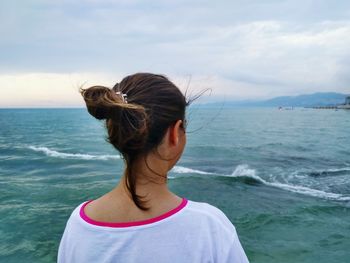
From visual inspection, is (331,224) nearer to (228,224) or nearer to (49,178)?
(228,224)

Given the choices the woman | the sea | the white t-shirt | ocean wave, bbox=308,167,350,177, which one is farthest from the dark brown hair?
ocean wave, bbox=308,167,350,177

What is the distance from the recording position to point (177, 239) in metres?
1.40

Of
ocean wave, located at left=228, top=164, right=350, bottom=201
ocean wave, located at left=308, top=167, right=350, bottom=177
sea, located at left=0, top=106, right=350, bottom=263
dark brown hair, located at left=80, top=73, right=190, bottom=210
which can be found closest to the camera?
dark brown hair, located at left=80, top=73, right=190, bottom=210

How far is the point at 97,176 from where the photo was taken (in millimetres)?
16547

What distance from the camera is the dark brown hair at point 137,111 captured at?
150cm

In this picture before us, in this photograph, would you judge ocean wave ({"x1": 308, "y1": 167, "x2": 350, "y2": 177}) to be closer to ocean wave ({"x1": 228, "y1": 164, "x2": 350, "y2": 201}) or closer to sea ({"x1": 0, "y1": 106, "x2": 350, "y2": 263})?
sea ({"x1": 0, "y1": 106, "x2": 350, "y2": 263})

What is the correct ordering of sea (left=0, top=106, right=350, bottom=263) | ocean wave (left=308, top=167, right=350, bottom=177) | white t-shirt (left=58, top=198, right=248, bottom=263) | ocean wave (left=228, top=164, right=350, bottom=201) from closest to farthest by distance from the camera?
1. white t-shirt (left=58, top=198, right=248, bottom=263)
2. sea (left=0, top=106, right=350, bottom=263)
3. ocean wave (left=228, top=164, right=350, bottom=201)
4. ocean wave (left=308, top=167, right=350, bottom=177)

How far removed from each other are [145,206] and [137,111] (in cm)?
38

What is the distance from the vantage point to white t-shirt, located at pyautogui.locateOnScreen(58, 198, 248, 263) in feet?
4.58

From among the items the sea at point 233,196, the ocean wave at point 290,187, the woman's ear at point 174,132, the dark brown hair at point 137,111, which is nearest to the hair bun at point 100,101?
the dark brown hair at point 137,111

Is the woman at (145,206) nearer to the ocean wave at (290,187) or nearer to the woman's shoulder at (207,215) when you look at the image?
the woman's shoulder at (207,215)

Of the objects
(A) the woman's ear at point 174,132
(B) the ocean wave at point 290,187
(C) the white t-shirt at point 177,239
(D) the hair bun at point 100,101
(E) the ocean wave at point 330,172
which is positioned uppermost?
(D) the hair bun at point 100,101

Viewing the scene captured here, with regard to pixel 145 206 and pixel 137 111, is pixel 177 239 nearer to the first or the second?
pixel 145 206

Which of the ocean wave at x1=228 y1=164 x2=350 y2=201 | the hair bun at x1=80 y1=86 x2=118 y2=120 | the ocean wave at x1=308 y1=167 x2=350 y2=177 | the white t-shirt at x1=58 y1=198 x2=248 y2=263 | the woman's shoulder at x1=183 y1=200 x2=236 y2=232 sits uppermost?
the hair bun at x1=80 y1=86 x2=118 y2=120
